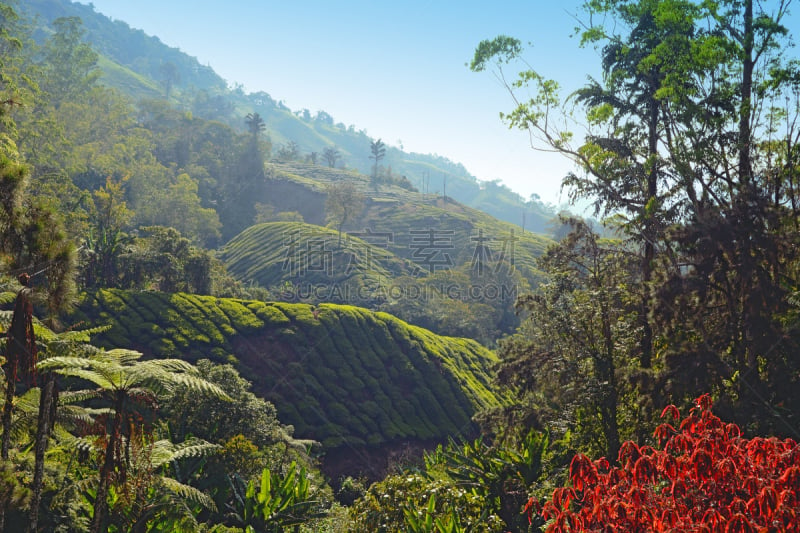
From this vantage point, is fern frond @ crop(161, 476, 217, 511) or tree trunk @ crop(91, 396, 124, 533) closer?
tree trunk @ crop(91, 396, 124, 533)

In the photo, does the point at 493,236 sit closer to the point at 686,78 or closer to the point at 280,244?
the point at 280,244

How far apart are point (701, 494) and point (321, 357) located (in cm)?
2410

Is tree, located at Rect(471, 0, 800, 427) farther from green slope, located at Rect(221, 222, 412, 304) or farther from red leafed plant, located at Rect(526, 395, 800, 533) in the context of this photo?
green slope, located at Rect(221, 222, 412, 304)

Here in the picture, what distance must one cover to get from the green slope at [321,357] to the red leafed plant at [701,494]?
20.0 metres

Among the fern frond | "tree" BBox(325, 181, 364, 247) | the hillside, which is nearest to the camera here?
the fern frond

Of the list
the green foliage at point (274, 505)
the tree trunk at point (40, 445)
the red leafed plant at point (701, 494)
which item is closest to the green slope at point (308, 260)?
the green foliage at point (274, 505)

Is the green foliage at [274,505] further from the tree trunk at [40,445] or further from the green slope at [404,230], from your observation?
the green slope at [404,230]

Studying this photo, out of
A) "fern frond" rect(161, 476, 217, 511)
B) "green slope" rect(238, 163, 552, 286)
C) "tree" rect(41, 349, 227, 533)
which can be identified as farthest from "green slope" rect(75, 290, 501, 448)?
"green slope" rect(238, 163, 552, 286)

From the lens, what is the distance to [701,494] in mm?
4949

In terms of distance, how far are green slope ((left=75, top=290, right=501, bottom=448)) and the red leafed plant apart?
1998 cm

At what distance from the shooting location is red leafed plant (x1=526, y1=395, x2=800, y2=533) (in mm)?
4215

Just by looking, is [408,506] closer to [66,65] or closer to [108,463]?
[108,463]

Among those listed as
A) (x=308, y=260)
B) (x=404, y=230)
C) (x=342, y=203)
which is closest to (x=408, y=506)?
(x=308, y=260)

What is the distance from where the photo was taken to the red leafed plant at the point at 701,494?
4.21 m
